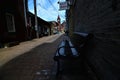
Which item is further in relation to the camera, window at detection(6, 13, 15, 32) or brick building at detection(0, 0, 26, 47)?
window at detection(6, 13, 15, 32)

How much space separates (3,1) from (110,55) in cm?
805

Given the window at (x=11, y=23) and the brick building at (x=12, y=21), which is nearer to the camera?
the brick building at (x=12, y=21)

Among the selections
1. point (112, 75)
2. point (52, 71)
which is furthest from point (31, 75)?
point (112, 75)

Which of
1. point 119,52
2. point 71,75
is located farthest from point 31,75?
point 119,52

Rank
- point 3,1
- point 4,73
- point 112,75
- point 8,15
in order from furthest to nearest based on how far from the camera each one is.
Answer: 1. point 8,15
2. point 3,1
3. point 4,73
4. point 112,75

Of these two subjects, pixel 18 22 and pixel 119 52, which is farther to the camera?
pixel 18 22

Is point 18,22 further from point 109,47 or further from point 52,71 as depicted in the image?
point 109,47

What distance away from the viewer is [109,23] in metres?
1.71

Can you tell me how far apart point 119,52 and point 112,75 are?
361mm

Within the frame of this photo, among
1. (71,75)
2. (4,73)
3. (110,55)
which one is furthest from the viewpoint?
(4,73)

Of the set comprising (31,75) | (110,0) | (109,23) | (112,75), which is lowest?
(31,75)

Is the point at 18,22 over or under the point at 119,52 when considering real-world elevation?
over

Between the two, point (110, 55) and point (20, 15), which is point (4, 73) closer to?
point (110, 55)

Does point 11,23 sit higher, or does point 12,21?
point 12,21
